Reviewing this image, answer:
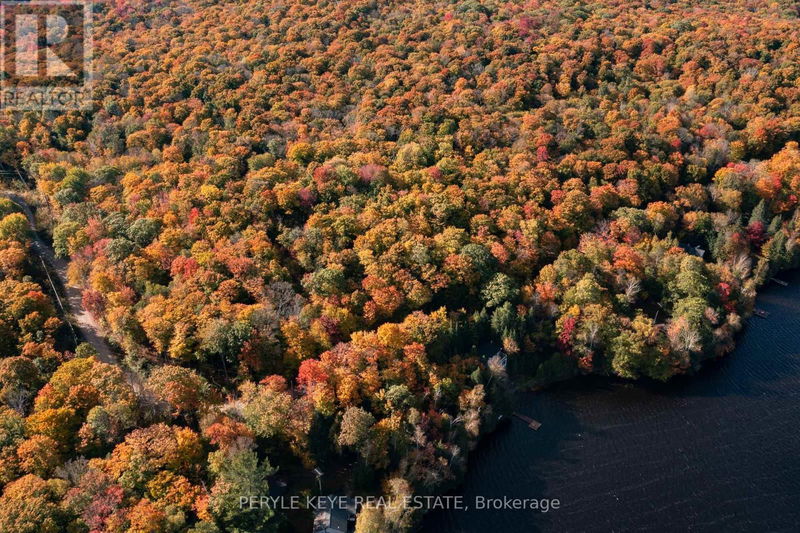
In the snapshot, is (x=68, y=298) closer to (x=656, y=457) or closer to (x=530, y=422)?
(x=530, y=422)

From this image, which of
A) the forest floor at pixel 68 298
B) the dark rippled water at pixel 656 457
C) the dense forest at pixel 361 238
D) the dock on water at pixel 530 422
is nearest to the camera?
the dense forest at pixel 361 238

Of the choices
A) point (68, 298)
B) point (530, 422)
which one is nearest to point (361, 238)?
point (530, 422)

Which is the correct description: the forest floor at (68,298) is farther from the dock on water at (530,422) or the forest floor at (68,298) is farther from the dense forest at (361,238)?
the dock on water at (530,422)

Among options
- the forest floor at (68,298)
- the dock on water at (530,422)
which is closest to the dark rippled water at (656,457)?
the dock on water at (530,422)

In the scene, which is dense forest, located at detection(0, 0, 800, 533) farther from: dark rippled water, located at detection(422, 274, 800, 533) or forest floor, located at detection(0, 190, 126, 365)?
dark rippled water, located at detection(422, 274, 800, 533)

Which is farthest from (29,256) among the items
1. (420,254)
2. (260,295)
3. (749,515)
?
(749,515)

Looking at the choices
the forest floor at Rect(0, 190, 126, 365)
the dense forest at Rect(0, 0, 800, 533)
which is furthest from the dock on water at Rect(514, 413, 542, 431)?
the forest floor at Rect(0, 190, 126, 365)
